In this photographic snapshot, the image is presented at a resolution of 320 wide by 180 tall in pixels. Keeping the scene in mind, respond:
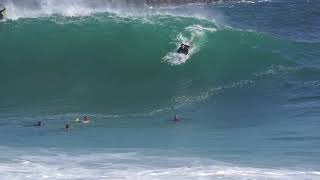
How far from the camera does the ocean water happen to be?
1501cm

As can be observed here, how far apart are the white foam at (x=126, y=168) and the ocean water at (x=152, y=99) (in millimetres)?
21

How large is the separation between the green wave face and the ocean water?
0.14ft

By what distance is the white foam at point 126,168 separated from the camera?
1350cm

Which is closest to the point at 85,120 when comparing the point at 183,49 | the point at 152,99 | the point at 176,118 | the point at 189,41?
the point at 176,118

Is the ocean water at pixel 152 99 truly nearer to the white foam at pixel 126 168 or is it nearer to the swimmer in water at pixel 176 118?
the white foam at pixel 126 168

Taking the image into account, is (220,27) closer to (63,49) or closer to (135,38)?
(135,38)

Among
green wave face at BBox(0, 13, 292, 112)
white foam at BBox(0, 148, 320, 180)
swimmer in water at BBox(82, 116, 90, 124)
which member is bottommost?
white foam at BBox(0, 148, 320, 180)

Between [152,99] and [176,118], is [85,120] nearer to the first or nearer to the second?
[176,118]

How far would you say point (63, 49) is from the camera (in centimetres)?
2747

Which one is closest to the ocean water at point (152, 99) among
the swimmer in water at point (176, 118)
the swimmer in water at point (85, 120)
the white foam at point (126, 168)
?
the white foam at point (126, 168)

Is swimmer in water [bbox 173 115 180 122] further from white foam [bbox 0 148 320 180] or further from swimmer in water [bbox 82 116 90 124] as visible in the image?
white foam [bbox 0 148 320 180]

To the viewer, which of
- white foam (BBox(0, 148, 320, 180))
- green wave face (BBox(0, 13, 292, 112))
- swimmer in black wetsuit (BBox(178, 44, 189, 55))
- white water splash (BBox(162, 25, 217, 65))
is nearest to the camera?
white foam (BBox(0, 148, 320, 180))

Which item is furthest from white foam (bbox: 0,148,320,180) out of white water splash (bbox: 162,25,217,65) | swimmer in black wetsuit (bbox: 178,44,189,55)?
swimmer in black wetsuit (bbox: 178,44,189,55)

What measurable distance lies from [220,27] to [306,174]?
17.5 m
